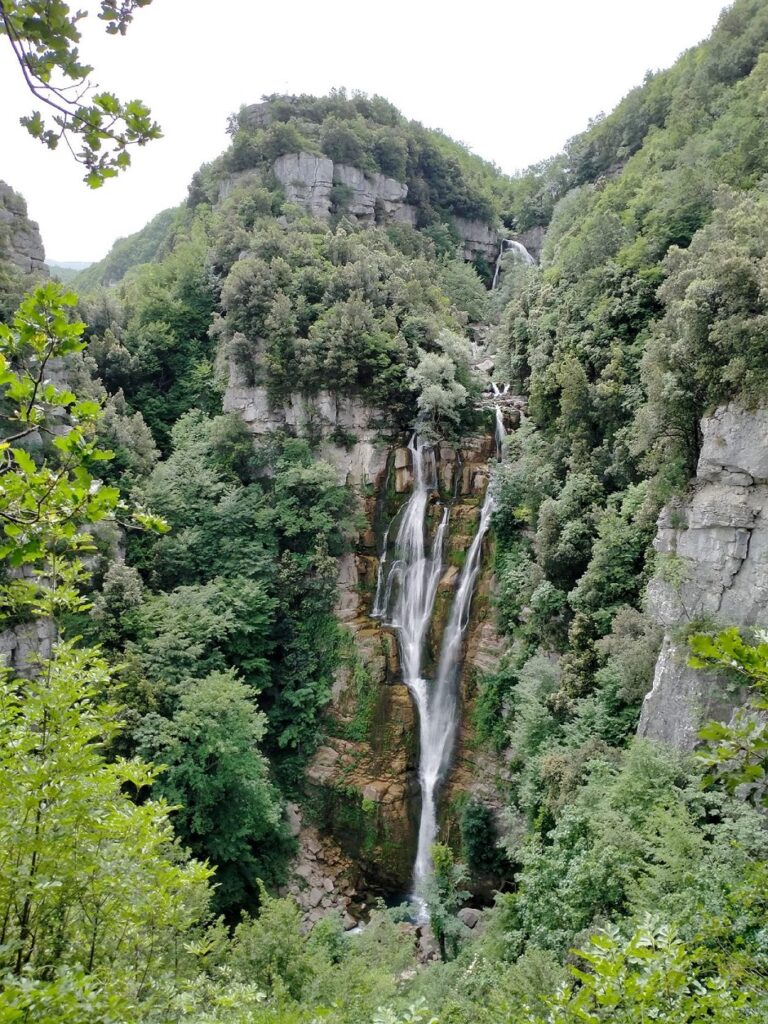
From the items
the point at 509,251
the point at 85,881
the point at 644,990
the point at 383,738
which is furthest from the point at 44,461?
the point at 509,251

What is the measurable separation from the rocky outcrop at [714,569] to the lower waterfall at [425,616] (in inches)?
330

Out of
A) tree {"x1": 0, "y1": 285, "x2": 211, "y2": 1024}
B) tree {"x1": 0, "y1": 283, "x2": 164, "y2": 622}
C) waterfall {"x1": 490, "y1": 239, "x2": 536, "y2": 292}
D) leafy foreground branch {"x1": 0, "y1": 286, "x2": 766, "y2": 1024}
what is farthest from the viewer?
waterfall {"x1": 490, "y1": 239, "x2": 536, "y2": 292}

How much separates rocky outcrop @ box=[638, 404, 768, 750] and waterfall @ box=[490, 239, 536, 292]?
32.9 meters

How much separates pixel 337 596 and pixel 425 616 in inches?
139

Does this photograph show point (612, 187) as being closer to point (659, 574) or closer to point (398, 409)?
point (398, 409)

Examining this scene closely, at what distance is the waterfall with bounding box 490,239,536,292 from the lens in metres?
43.0

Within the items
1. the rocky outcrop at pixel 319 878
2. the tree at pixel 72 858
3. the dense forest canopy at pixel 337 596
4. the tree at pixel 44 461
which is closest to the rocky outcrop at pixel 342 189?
the dense forest canopy at pixel 337 596

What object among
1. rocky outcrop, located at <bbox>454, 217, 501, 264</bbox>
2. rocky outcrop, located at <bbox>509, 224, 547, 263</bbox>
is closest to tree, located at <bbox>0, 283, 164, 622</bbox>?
rocky outcrop, located at <bbox>454, 217, 501, 264</bbox>

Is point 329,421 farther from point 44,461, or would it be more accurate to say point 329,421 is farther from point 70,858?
point 44,461

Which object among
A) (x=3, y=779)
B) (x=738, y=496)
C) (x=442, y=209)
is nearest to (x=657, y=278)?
(x=738, y=496)

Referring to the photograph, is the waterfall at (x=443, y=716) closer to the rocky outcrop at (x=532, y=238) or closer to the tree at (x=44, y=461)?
the tree at (x=44, y=461)

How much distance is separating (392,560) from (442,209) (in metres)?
30.8

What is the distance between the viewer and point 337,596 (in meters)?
22.7

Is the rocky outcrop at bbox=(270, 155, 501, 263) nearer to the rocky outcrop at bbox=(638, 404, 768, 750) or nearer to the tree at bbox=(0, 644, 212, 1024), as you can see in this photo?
the rocky outcrop at bbox=(638, 404, 768, 750)
